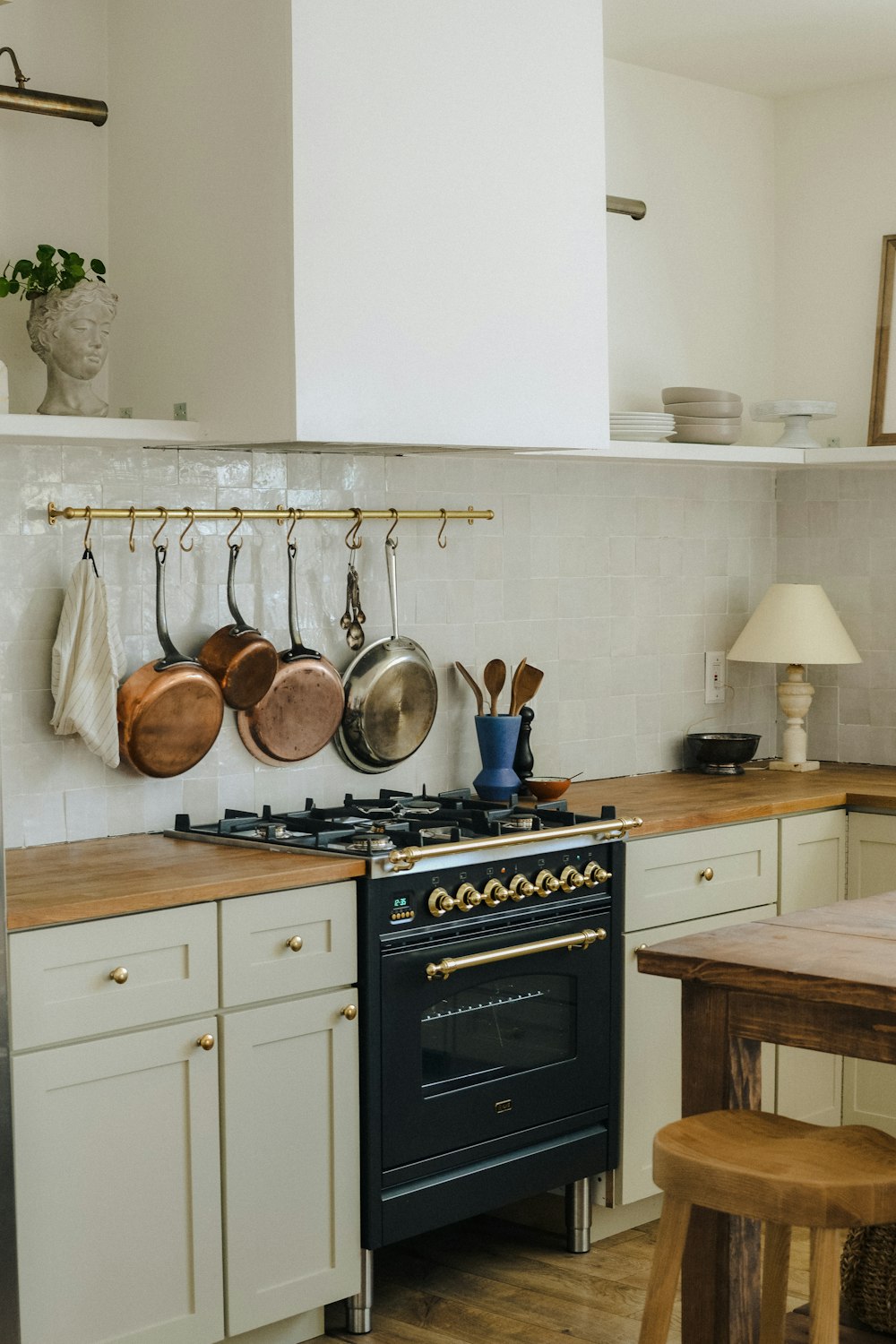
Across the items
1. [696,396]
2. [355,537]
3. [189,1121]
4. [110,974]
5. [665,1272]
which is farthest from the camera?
[696,396]

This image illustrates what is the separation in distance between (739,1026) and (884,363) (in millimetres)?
2714

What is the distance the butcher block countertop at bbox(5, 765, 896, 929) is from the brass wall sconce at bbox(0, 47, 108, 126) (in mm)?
1476

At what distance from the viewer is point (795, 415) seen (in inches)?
182

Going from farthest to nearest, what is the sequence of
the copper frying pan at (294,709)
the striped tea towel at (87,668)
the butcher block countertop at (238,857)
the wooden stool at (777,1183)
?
the copper frying pan at (294,709) → the striped tea towel at (87,668) → the butcher block countertop at (238,857) → the wooden stool at (777,1183)

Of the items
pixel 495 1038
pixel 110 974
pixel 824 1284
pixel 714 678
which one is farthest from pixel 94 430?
pixel 714 678

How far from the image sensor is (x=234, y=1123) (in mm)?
3039

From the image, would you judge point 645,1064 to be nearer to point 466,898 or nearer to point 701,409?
point 466,898

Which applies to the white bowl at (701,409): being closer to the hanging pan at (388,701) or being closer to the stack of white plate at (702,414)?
the stack of white plate at (702,414)

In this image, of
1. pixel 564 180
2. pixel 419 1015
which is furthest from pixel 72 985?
pixel 564 180

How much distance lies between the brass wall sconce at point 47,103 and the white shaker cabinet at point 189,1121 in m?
1.62

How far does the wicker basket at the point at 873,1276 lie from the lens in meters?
2.72

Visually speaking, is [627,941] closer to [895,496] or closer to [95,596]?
[95,596]

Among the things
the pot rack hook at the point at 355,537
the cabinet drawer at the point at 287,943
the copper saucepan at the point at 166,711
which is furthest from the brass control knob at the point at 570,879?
the pot rack hook at the point at 355,537

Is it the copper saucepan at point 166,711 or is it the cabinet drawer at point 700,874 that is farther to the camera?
the cabinet drawer at point 700,874
